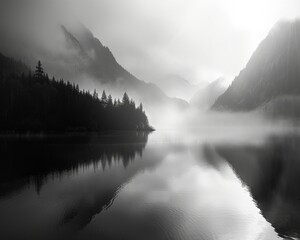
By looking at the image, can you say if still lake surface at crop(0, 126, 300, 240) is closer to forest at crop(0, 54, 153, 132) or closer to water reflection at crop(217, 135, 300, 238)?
water reflection at crop(217, 135, 300, 238)

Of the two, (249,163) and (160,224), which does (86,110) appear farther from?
(160,224)

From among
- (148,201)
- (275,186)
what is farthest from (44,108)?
(275,186)

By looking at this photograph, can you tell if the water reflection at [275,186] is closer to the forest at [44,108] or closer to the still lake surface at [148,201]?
the still lake surface at [148,201]

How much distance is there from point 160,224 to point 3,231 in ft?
37.8

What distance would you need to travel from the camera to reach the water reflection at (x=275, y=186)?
23750mm

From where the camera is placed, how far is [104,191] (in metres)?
32.7

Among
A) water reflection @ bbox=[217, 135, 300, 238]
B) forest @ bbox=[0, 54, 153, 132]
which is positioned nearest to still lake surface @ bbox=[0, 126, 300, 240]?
water reflection @ bbox=[217, 135, 300, 238]

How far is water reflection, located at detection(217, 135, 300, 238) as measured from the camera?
2375 cm

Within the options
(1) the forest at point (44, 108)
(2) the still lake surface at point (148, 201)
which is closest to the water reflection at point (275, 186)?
(2) the still lake surface at point (148, 201)

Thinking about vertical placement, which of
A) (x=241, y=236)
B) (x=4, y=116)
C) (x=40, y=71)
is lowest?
(x=241, y=236)

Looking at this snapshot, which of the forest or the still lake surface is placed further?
the forest

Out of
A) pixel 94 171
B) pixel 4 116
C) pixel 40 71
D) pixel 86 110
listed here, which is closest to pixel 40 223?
pixel 94 171

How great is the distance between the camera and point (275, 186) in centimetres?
3581

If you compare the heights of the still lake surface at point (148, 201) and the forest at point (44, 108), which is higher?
the forest at point (44, 108)
